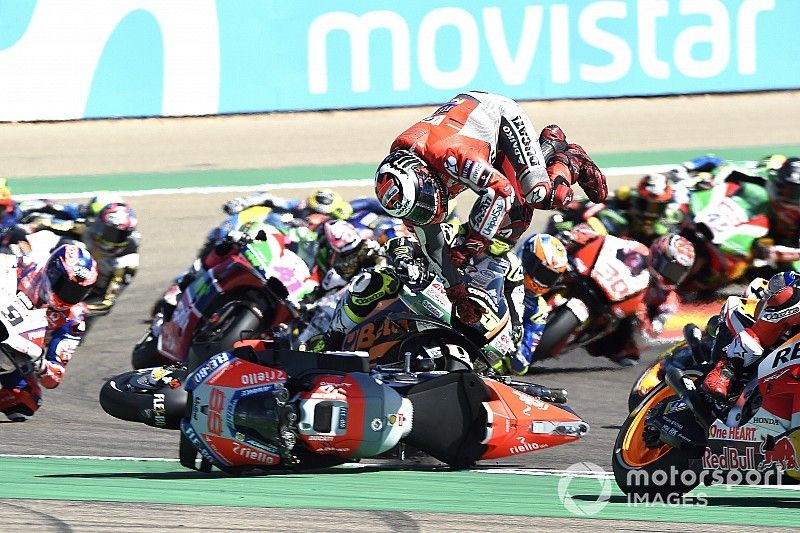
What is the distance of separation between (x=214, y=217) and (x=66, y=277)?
21.7 feet

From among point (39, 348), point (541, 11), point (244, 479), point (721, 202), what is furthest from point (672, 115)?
point (244, 479)

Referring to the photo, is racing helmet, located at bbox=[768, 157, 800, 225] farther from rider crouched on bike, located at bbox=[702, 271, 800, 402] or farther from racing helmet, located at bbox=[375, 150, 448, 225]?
rider crouched on bike, located at bbox=[702, 271, 800, 402]

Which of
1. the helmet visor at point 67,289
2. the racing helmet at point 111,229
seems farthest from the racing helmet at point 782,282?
the racing helmet at point 111,229

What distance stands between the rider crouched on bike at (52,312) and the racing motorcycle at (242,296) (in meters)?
1.02

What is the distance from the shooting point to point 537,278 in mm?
12086

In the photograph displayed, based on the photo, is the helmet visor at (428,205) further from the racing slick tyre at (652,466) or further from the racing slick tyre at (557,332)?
the racing slick tyre at (557,332)

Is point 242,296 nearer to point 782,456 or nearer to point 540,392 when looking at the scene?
point 540,392

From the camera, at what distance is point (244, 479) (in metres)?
8.43

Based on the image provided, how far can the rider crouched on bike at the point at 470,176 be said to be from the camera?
924 cm

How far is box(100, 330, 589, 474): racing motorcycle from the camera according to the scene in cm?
843

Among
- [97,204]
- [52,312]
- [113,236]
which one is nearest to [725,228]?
[113,236]

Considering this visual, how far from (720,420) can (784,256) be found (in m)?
5.62

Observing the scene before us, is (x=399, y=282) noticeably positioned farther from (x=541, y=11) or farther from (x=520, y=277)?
(x=541, y=11)

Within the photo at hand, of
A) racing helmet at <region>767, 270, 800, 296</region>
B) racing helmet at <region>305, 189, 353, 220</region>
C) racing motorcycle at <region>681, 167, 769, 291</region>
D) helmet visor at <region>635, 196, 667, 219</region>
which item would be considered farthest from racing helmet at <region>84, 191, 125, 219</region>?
racing helmet at <region>767, 270, 800, 296</region>
